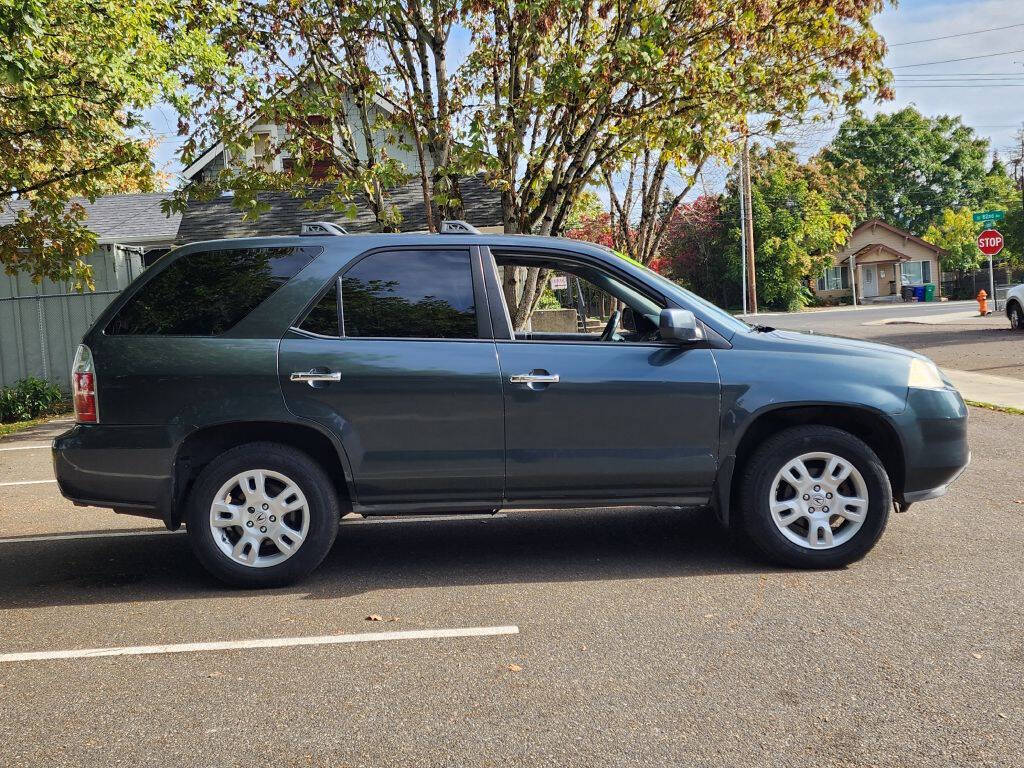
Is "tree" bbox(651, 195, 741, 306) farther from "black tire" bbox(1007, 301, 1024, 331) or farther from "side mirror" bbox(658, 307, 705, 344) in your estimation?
"side mirror" bbox(658, 307, 705, 344)

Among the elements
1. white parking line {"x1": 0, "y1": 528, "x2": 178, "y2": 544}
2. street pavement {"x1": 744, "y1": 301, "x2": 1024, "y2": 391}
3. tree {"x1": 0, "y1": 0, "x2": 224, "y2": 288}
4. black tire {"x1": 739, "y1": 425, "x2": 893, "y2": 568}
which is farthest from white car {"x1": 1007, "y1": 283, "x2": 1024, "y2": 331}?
white parking line {"x1": 0, "y1": 528, "x2": 178, "y2": 544}

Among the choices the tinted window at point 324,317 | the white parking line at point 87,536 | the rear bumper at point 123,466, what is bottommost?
the white parking line at point 87,536

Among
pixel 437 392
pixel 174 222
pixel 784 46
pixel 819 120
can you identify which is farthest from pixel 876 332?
pixel 437 392

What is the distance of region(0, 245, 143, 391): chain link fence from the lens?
19031 mm

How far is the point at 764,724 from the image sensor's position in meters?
3.61

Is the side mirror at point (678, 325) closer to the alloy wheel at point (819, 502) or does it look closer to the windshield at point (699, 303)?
the windshield at point (699, 303)

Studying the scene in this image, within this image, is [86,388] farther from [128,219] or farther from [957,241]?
[957,241]

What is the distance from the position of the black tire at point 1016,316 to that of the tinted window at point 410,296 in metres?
23.3

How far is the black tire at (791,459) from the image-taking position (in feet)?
18.2

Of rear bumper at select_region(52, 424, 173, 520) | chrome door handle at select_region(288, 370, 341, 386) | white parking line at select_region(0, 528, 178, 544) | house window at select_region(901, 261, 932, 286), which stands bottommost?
white parking line at select_region(0, 528, 178, 544)

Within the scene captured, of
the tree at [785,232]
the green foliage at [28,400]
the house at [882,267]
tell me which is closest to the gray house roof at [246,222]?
the green foliage at [28,400]

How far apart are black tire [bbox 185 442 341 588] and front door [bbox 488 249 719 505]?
1024mm

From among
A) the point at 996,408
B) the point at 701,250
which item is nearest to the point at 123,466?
the point at 996,408

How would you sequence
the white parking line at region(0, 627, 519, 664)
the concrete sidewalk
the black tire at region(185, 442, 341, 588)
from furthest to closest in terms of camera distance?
the concrete sidewalk → the black tire at region(185, 442, 341, 588) → the white parking line at region(0, 627, 519, 664)
